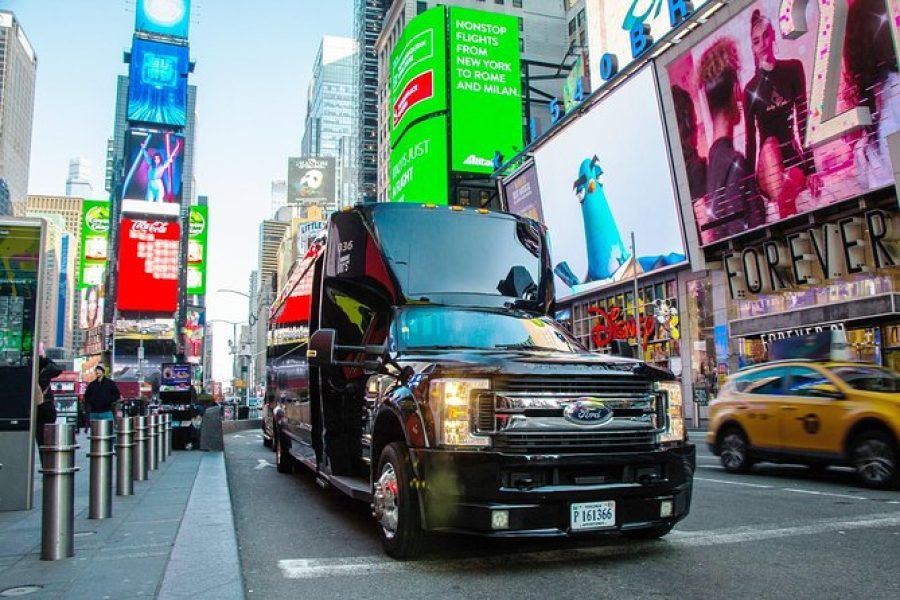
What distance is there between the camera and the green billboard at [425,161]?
2557 inches

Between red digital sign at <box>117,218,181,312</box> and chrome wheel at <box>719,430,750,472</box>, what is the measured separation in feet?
243

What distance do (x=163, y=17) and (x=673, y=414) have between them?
87.1 m

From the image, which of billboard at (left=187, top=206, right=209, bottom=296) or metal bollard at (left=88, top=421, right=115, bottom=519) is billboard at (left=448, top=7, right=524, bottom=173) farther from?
metal bollard at (left=88, top=421, right=115, bottom=519)

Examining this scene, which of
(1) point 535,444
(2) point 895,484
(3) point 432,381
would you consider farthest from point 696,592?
(2) point 895,484

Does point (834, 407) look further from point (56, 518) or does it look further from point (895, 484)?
point (56, 518)

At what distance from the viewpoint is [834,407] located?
1025 centimetres

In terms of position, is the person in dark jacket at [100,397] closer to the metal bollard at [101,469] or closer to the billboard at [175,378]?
the billboard at [175,378]

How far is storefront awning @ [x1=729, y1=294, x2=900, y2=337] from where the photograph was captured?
77.8 ft

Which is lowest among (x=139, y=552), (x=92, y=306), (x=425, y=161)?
(x=139, y=552)

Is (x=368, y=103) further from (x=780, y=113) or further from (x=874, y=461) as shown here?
(x=874, y=461)

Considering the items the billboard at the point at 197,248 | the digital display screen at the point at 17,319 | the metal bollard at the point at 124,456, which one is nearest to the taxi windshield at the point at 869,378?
the metal bollard at the point at 124,456

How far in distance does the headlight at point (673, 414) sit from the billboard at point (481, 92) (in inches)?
2375

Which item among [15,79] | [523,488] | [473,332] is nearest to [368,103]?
[15,79]

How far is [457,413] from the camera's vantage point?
205 inches
